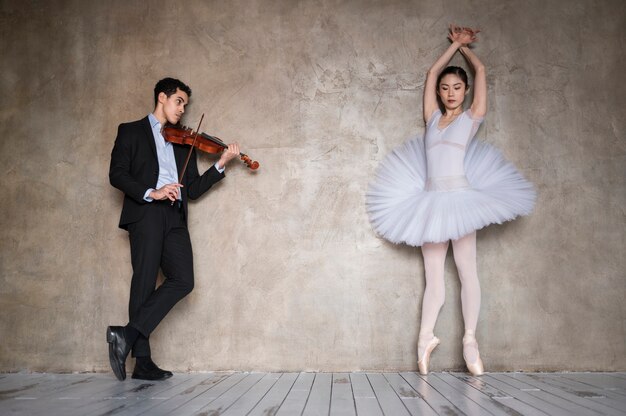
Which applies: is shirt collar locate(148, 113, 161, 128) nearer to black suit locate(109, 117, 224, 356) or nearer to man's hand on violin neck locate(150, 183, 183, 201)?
black suit locate(109, 117, 224, 356)

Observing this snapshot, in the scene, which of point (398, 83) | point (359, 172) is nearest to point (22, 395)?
point (359, 172)

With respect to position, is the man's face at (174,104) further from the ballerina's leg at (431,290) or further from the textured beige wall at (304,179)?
the ballerina's leg at (431,290)

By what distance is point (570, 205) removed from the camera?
356 cm

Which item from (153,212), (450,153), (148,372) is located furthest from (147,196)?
(450,153)

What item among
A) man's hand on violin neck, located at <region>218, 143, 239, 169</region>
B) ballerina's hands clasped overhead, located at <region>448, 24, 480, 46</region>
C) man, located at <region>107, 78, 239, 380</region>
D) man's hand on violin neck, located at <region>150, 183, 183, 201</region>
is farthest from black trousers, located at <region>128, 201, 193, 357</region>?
ballerina's hands clasped overhead, located at <region>448, 24, 480, 46</region>

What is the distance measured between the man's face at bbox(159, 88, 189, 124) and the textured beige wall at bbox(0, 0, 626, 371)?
0.24 m

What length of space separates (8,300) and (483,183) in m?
3.01

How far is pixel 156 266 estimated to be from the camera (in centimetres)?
328

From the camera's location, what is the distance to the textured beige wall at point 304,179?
138 inches

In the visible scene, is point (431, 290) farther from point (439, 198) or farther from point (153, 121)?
point (153, 121)

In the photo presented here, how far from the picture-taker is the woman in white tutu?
325 cm

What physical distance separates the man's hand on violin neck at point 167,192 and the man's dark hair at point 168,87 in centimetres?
64

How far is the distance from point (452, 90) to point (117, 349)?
2.38 m

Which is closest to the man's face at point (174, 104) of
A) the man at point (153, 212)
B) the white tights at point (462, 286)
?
the man at point (153, 212)
